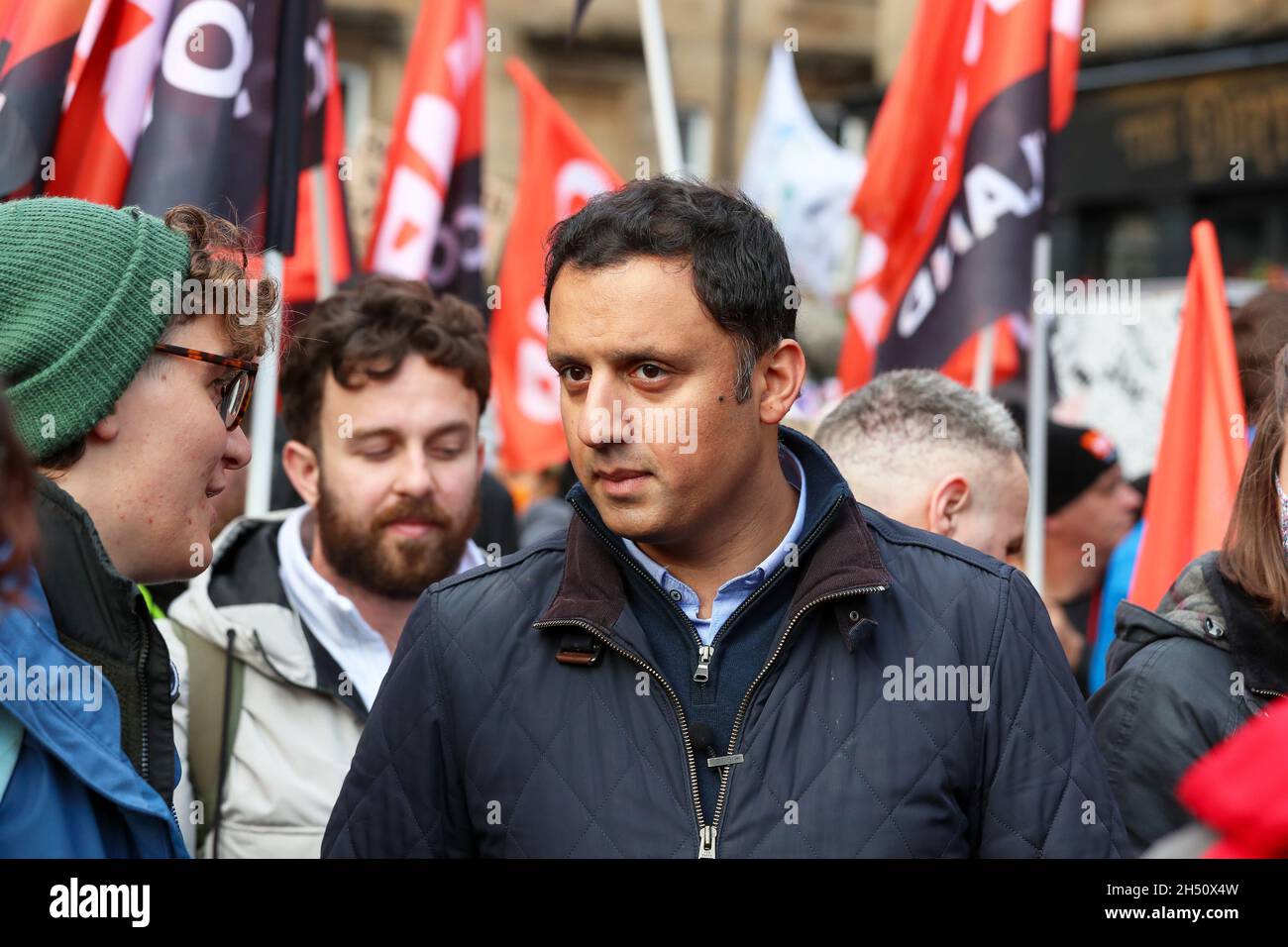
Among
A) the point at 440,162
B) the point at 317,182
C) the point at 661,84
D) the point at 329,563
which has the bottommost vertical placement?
the point at 329,563

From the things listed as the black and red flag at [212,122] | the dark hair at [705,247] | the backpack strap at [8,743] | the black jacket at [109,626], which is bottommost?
the backpack strap at [8,743]

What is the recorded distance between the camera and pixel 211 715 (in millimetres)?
3506

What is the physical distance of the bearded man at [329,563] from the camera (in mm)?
3471

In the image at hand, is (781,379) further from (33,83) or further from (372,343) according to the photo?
(33,83)

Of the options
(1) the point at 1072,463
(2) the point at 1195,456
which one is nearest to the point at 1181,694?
(2) the point at 1195,456

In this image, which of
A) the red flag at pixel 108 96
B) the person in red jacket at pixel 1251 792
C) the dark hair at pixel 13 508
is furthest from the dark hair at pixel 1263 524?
the red flag at pixel 108 96

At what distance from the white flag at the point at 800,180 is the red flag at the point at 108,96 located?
18.5 ft

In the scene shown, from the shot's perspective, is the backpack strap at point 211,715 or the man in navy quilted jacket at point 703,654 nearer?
the man in navy quilted jacket at point 703,654

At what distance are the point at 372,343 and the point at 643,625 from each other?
65.8 inches

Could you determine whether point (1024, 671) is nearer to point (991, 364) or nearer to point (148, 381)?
point (148, 381)

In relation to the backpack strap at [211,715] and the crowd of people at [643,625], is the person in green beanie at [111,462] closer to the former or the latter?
the crowd of people at [643,625]

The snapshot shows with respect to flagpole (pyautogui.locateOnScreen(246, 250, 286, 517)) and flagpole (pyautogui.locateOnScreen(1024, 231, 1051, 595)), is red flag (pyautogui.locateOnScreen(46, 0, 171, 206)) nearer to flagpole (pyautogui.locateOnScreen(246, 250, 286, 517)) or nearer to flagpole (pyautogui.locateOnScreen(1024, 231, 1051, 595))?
flagpole (pyautogui.locateOnScreen(246, 250, 286, 517))

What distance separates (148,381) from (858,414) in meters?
1.81
